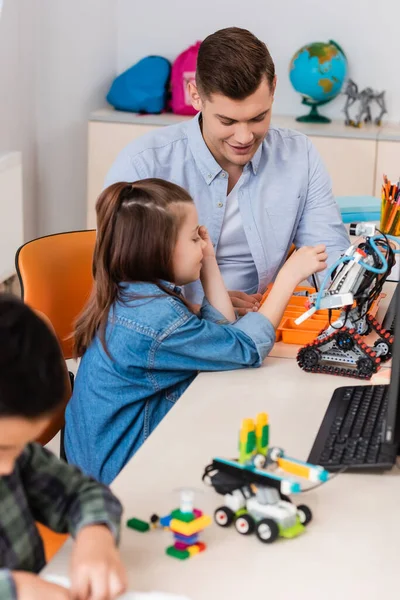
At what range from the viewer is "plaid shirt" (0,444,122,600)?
3.26ft

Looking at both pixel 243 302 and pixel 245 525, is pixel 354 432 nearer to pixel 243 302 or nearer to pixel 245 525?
pixel 245 525

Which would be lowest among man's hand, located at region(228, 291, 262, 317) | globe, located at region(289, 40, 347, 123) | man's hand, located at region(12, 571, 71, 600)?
man's hand, located at region(228, 291, 262, 317)

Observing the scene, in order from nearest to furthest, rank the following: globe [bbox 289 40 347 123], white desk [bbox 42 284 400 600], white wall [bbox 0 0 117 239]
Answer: white desk [bbox 42 284 400 600]
white wall [bbox 0 0 117 239]
globe [bbox 289 40 347 123]

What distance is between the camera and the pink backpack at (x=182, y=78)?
3.93m

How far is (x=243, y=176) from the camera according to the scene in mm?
2082

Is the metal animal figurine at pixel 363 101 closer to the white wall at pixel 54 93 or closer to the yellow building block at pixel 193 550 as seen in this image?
the white wall at pixel 54 93

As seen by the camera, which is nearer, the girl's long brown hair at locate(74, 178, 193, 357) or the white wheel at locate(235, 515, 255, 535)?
the white wheel at locate(235, 515, 255, 535)

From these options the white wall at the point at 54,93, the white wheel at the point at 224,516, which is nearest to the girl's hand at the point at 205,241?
the white wheel at the point at 224,516

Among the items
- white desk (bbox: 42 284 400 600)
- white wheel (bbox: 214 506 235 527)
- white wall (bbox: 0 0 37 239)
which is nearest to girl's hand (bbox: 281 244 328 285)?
white desk (bbox: 42 284 400 600)

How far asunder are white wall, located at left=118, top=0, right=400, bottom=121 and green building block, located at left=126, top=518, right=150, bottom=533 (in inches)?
128

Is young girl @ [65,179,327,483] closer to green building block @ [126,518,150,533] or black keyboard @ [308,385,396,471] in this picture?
black keyboard @ [308,385,396,471]

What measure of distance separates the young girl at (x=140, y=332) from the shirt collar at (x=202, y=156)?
422 millimetres

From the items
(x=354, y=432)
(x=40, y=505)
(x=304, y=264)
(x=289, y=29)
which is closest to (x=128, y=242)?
(x=304, y=264)

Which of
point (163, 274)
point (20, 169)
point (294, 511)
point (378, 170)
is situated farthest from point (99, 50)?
point (294, 511)
